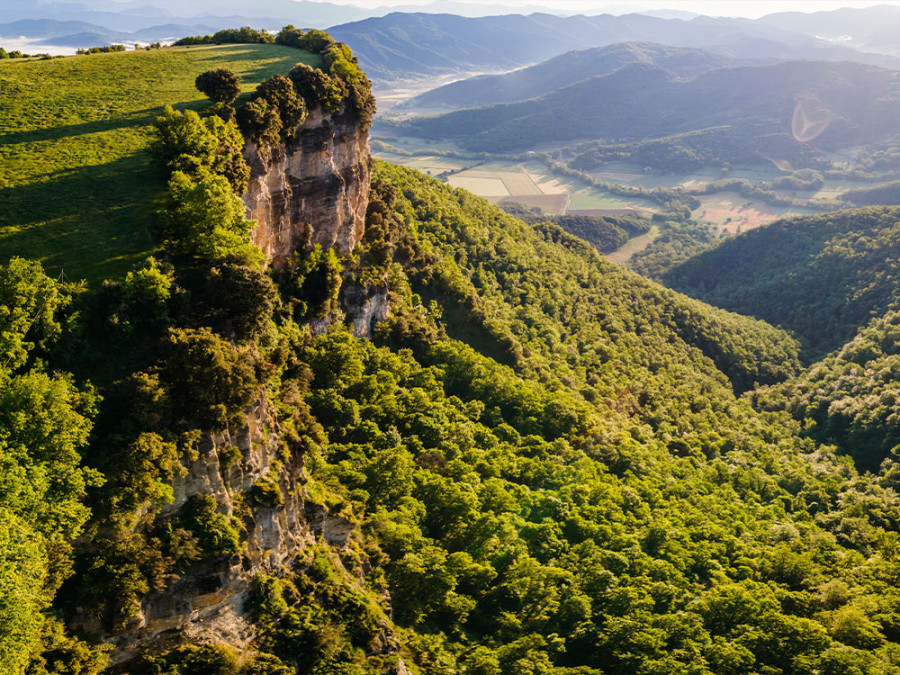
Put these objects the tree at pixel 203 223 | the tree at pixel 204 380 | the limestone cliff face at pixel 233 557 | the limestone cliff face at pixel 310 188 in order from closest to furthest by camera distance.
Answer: the limestone cliff face at pixel 233 557, the tree at pixel 204 380, the tree at pixel 203 223, the limestone cliff face at pixel 310 188

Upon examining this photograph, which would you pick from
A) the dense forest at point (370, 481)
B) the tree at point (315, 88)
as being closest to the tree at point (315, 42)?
the dense forest at point (370, 481)

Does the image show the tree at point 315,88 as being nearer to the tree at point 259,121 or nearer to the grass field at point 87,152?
the grass field at point 87,152

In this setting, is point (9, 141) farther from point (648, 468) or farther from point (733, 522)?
point (733, 522)

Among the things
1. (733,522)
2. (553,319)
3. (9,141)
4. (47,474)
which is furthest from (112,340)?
(553,319)

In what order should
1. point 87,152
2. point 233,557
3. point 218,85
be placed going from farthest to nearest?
1. point 218,85
2. point 87,152
3. point 233,557

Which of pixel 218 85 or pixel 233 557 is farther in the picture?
pixel 218 85

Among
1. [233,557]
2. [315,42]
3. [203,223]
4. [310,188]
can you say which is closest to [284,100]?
[310,188]

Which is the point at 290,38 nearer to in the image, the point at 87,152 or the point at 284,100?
the point at 284,100

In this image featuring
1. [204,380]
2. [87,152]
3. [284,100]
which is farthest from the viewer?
[284,100]
